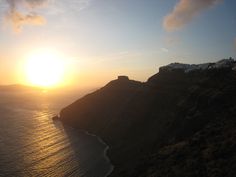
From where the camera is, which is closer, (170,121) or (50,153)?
(170,121)

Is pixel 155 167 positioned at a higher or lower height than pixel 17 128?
lower

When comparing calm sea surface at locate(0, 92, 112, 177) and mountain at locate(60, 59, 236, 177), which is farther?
calm sea surface at locate(0, 92, 112, 177)

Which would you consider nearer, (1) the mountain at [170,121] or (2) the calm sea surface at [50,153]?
(1) the mountain at [170,121]

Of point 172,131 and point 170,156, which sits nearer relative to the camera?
point 170,156

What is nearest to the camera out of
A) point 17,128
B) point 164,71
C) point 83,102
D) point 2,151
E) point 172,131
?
point 172,131

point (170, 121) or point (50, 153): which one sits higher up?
point (170, 121)

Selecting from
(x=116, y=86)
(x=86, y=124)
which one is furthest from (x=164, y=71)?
(x=86, y=124)

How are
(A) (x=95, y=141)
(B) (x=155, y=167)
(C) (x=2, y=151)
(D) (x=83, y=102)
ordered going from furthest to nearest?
(D) (x=83, y=102), (A) (x=95, y=141), (C) (x=2, y=151), (B) (x=155, y=167)

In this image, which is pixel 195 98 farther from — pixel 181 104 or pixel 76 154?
pixel 76 154
